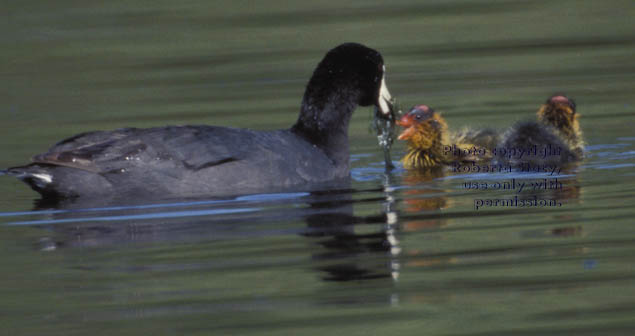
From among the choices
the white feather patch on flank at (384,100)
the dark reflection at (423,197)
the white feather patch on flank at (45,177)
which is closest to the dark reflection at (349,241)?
the dark reflection at (423,197)

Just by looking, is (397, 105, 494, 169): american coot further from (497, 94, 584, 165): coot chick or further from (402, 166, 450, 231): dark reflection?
(497, 94, 584, 165): coot chick

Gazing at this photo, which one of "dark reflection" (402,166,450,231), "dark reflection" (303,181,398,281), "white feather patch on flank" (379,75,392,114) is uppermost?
"white feather patch on flank" (379,75,392,114)

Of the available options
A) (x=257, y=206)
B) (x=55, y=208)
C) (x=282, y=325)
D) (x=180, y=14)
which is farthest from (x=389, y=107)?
(x=180, y=14)

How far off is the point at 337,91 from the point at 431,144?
45.0 inches

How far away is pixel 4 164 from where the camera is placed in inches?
476

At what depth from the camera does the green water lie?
6.64m

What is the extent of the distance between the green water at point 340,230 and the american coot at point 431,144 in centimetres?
35

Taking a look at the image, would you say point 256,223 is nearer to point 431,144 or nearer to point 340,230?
point 340,230

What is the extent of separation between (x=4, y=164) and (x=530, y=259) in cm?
624

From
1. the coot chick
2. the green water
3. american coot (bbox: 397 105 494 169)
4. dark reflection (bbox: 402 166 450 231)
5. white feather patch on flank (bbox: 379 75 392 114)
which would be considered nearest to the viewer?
the green water

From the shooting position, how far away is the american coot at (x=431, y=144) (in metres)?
11.8

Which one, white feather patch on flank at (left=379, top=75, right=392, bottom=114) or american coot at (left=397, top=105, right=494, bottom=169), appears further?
american coot at (left=397, top=105, right=494, bottom=169)

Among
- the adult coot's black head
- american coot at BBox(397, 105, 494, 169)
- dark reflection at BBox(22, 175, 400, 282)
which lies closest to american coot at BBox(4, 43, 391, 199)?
dark reflection at BBox(22, 175, 400, 282)

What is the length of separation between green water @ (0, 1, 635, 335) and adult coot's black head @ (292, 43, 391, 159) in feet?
1.55
